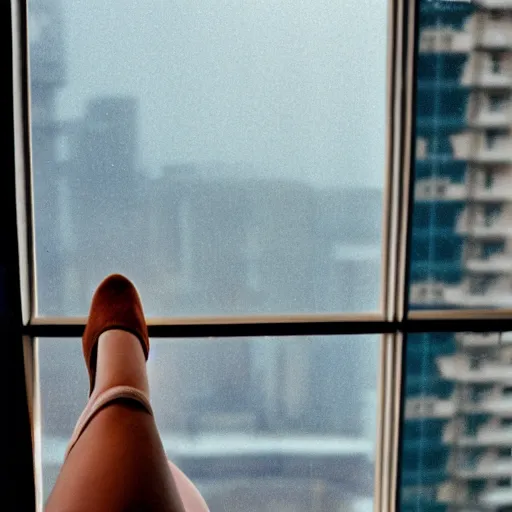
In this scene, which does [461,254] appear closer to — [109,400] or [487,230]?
[487,230]

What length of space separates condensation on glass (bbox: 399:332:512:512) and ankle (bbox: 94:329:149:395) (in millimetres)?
832

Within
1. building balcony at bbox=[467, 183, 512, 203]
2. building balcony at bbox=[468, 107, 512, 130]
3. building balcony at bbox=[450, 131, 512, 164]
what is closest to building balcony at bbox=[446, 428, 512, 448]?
building balcony at bbox=[467, 183, 512, 203]

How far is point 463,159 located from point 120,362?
1.13m

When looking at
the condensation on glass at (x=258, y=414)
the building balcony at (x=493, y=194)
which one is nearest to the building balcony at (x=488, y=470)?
the condensation on glass at (x=258, y=414)

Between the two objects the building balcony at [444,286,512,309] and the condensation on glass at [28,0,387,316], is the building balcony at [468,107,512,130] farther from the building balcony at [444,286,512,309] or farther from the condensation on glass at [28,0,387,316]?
the building balcony at [444,286,512,309]

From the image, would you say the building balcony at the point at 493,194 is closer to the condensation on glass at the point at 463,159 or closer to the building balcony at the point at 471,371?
the condensation on glass at the point at 463,159

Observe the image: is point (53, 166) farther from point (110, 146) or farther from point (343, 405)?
point (343, 405)

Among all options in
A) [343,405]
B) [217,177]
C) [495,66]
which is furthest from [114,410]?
[495,66]

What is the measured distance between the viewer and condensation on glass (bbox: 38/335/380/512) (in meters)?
1.67

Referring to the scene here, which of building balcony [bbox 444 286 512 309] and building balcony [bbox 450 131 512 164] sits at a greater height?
building balcony [bbox 450 131 512 164]

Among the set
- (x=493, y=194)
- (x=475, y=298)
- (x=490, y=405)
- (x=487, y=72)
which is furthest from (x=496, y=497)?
(x=487, y=72)

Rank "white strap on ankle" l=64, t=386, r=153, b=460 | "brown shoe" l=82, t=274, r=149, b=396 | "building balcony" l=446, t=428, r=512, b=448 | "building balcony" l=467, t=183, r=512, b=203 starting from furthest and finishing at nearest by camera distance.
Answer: "building balcony" l=446, t=428, r=512, b=448, "building balcony" l=467, t=183, r=512, b=203, "brown shoe" l=82, t=274, r=149, b=396, "white strap on ankle" l=64, t=386, r=153, b=460

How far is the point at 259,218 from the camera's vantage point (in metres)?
1.63

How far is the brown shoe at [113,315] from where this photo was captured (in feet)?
4.39
